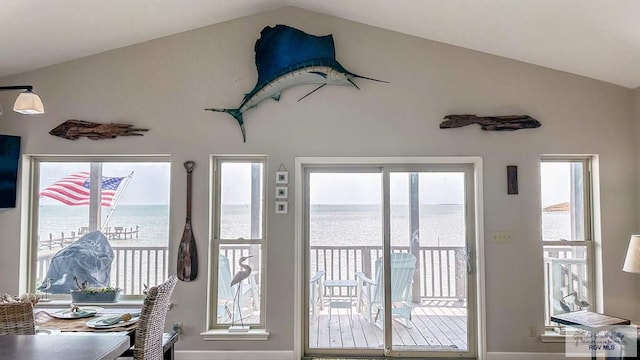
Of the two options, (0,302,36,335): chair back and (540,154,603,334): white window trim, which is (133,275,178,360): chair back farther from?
(540,154,603,334): white window trim

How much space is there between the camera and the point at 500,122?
373cm

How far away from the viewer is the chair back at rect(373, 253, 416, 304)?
388 cm

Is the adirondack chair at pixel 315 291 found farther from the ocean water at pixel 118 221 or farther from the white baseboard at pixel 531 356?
the white baseboard at pixel 531 356

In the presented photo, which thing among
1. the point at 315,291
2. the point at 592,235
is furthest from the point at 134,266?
the point at 592,235

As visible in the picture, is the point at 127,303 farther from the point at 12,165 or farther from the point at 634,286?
the point at 634,286

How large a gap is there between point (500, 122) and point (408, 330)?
224 cm

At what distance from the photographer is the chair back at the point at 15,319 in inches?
90.0

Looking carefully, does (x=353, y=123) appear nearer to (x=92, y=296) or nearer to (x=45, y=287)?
(x=92, y=296)

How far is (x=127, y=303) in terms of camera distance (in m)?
3.80

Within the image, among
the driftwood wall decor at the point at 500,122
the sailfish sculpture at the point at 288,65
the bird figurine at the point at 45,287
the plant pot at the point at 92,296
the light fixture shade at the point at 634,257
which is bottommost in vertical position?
the plant pot at the point at 92,296

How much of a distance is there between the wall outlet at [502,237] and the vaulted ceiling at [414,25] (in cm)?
168

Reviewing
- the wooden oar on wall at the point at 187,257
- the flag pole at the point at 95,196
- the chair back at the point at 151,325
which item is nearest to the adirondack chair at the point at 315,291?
the wooden oar on wall at the point at 187,257

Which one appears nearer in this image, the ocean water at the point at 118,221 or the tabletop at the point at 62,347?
the tabletop at the point at 62,347

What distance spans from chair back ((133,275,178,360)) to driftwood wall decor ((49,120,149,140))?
194 centimetres
